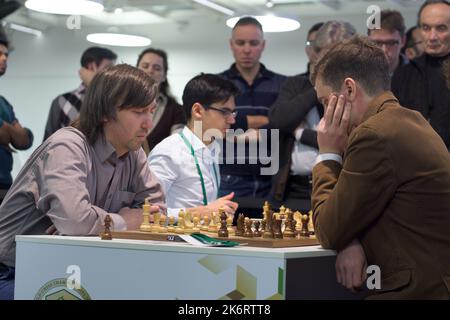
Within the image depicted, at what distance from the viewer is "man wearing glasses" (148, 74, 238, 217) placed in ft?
11.3

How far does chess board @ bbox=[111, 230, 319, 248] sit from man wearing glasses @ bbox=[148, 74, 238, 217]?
0.91 meters

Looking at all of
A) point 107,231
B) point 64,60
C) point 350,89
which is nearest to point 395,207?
point 350,89

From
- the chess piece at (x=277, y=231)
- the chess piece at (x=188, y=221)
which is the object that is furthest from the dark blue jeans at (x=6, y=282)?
the chess piece at (x=277, y=231)

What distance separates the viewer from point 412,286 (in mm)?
1943

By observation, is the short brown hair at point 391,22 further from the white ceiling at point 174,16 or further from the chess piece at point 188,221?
the white ceiling at point 174,16

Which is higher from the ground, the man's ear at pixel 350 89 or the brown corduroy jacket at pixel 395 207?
the man's ear at pixel 350 89

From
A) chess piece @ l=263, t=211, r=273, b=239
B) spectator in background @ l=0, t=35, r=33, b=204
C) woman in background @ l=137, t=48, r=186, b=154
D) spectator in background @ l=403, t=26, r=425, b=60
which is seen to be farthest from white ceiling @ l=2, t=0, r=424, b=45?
chess piece @ l=263, t=211, r=273, b=239

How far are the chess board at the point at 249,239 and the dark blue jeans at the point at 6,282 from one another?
0.46 meters

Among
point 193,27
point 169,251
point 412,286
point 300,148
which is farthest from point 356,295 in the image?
point 193,27

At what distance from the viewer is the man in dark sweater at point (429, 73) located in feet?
A: 12.8

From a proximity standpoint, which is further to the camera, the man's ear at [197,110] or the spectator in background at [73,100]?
the spectator in background at [73,100]

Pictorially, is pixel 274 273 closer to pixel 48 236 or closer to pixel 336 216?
pixel 336 216

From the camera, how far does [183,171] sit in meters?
3.44

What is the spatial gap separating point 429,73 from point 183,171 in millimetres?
1489
